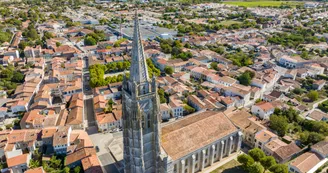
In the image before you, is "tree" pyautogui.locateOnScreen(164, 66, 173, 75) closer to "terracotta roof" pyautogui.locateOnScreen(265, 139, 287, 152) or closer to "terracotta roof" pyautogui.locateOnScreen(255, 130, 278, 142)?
"terracotta roof" pyautogui.locateOnScreen(255, 130, 278, 142)

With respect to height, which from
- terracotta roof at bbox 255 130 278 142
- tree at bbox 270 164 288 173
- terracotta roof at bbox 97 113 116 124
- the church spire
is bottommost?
tree at bbox 270 164 288 173

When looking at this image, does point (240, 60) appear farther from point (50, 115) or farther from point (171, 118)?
point (50, 115)

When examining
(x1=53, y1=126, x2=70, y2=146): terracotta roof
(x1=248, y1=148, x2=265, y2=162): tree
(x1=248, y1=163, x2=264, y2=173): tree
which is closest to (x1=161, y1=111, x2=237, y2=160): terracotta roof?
(x1=248, y1=148, x2=265, y2=162): tree

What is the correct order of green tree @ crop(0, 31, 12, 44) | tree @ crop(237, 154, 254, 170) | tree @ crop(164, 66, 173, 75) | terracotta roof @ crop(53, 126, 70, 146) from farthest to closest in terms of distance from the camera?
green tree @ crop(0, 31, 12, 44), tree @ crop(164, 66, 173, 75), terracotta roof @ crop(53, 126, 70, 146), tree @ crop(237, 154, 254, 170)

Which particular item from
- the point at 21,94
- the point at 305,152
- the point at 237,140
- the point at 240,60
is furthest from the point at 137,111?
the point at 240,60

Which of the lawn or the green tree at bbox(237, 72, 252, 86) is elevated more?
the green tree at bbox(237, 72, 252, 86)

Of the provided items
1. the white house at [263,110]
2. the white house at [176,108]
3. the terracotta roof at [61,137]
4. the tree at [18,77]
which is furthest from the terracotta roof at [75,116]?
the white house at [263,110]
